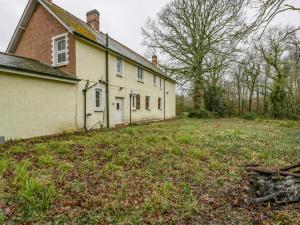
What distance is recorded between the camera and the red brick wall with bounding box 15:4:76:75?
10938 mm

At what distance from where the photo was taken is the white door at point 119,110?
14539 mm

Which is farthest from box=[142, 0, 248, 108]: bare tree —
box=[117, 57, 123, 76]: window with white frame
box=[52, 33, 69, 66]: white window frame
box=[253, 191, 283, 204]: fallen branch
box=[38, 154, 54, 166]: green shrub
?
box=[38, 154, 54, 166]: green shrub

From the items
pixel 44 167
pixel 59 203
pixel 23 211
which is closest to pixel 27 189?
pixel 23 211

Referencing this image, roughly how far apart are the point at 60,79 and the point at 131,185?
25.3 ft

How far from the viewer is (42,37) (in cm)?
1226

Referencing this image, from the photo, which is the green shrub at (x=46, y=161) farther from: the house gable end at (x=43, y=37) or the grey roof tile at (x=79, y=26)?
the grey roof tile at (x=79, y=26)

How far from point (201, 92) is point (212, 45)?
217 inches

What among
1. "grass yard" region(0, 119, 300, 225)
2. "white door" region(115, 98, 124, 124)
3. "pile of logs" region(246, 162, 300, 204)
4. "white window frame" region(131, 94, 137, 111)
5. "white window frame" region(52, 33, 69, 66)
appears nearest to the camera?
"grass yard" region(0, 119, 300, 225)

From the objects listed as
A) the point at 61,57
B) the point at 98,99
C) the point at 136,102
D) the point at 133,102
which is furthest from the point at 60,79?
the point at 136,102

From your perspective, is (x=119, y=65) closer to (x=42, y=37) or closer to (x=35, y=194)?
(x=42, y=37)

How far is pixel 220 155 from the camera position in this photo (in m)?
6.70

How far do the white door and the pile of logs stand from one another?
1081cm

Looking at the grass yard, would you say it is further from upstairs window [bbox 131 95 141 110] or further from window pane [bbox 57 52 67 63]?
upstairs window [bbox 131 95 141 110]

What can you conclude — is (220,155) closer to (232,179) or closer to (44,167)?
(232,179)
